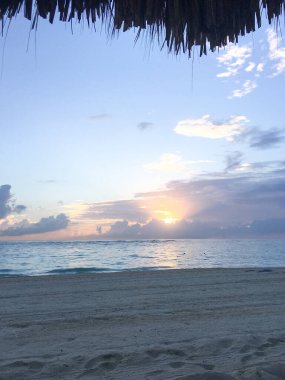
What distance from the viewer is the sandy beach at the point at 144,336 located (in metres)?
3.48

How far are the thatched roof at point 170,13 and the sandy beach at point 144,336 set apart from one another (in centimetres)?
285

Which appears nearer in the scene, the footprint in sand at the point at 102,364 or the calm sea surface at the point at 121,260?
the footprint in sand at the point at 102,364

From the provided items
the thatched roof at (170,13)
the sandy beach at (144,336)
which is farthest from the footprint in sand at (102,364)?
the thatched roof at (170,13)

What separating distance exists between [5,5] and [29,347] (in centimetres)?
347

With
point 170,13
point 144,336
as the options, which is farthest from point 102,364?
point 170,13

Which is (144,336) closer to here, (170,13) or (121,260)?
(170,13)

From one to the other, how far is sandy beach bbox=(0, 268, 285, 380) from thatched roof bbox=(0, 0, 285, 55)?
9.34ft

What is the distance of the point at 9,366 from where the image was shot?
142 inches

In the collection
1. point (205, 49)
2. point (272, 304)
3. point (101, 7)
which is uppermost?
point (101, 7)

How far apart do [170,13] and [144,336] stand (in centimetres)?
363

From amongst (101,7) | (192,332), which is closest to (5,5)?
(101,7)

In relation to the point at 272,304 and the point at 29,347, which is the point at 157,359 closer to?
the point at 29,347

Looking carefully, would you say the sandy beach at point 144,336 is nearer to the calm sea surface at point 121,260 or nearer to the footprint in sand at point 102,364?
the footprint in sand at point 102,364

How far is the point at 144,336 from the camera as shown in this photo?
4707 millimetres
